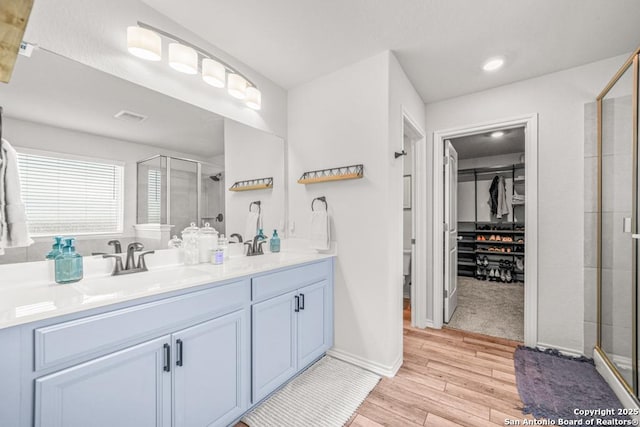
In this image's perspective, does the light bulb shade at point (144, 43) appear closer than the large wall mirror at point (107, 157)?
No

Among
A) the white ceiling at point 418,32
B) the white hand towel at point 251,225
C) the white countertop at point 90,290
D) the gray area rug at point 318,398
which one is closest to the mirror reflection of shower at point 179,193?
the white hand towel at point 251,225

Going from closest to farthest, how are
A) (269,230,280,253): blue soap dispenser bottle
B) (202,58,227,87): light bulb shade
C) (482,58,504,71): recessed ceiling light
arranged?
1. (202,58,227,87): light bulb shade
2. (482,58,504,71): recessed ceiling light
3. (269,230,280,253): blue soap dispenser bottle

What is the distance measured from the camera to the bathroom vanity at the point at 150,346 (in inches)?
34.6

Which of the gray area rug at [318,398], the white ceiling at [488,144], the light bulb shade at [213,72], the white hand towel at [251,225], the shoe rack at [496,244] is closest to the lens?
the gray area rug at [318,398]

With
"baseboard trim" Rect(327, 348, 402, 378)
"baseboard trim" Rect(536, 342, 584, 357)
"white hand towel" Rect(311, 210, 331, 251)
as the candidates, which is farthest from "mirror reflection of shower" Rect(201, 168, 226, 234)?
"baseboard trim" Rect(536, 342, 584, 357)

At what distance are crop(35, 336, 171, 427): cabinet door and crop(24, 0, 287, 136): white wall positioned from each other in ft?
4.65

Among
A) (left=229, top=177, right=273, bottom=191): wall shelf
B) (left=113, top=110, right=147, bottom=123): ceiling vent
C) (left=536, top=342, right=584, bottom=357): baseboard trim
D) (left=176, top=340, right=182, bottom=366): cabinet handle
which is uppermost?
(left=113, top=110, right=147, bottom=123): ceiling vent

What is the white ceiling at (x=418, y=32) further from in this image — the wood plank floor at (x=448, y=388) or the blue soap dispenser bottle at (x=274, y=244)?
the wood plank floor at (x=448, y=388)

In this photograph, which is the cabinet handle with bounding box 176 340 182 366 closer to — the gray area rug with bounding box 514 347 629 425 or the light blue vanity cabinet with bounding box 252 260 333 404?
the light blue vanity cabinet with bounding box 252 260 333 404

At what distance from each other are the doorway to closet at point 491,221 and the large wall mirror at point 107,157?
2.87 metres

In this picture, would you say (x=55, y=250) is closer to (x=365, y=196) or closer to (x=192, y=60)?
(x=192, y=60)

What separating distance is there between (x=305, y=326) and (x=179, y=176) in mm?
1372

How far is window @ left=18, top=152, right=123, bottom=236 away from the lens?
1271 millimetres

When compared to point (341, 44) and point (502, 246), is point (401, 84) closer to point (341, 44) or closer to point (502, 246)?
point (341, 44)
